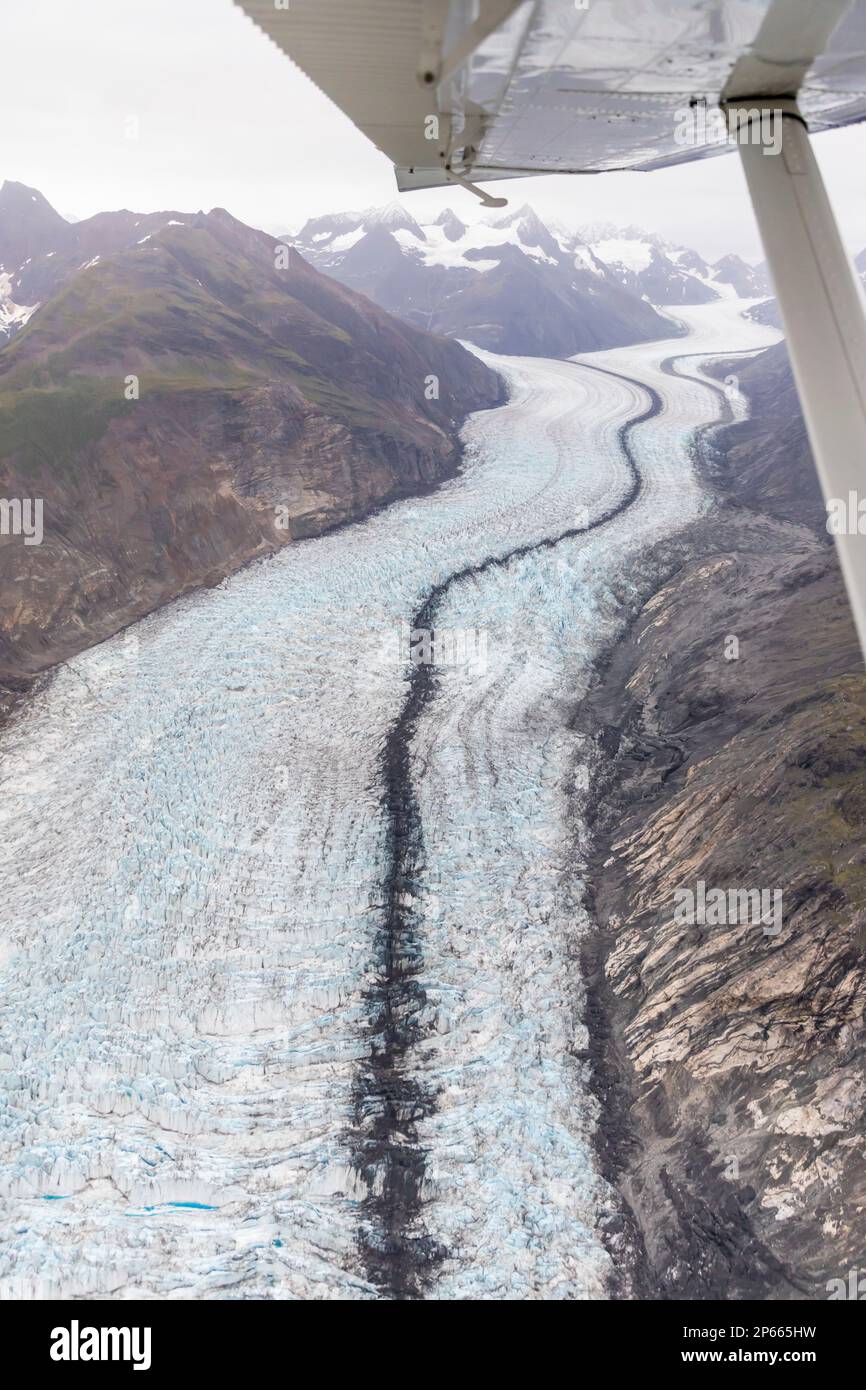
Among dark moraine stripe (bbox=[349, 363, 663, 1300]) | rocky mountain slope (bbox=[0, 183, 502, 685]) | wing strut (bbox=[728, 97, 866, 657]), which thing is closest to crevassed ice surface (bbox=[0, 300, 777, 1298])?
dark moraine stripe (bbox=[349, 363, 663, 1300])

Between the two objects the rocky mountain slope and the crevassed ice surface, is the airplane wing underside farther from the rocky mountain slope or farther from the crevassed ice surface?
the rocky mountain slope

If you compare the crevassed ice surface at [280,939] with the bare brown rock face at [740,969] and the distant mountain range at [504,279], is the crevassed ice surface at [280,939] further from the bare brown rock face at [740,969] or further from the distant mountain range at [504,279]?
the distant mountain range at [504,279]

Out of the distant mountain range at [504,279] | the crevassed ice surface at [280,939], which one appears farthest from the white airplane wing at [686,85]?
the distant mountain range at [504,279]

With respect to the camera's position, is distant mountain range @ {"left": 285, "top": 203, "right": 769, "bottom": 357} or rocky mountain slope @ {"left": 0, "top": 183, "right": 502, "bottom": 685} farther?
distant mountain range @ {"left": 285, "top": 203, "right": 769, "bottom": 357}

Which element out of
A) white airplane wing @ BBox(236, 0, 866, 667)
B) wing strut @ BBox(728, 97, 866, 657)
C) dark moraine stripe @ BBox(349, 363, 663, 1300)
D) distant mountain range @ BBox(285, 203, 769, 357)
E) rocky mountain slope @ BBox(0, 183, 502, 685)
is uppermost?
distant mountain range @ BBox(285, 203, 769, 357)

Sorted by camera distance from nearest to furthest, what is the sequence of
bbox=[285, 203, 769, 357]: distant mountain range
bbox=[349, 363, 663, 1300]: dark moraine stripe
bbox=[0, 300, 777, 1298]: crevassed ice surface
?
bbox=[349, 363, 663, 1300]: dark moraine stripe
bbox=[0, 300, 777, 1298]: crevassed ice surface
bbox=[285, 203, 769, 357]: distant mountain range

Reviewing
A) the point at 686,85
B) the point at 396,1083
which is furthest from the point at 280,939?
the point at 686,85
